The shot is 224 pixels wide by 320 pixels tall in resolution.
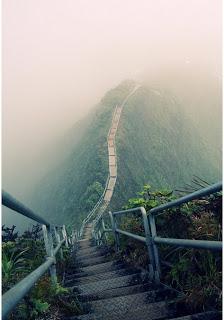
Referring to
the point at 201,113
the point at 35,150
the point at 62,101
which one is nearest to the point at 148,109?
the point at 201,113

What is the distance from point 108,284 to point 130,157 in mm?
48377

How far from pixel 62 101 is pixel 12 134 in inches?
663

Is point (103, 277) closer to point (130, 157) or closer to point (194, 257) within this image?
point (194, 257)

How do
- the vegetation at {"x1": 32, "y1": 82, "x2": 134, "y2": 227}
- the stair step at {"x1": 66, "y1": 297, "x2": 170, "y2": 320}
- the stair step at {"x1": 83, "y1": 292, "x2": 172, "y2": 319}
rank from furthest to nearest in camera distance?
the vegetation at {"x1": 32, "y1": 82, "x2": 134, "y2": 227} < the stair step at {"x1": 83, "y1": 292, "x2": 172, "y2": 319} < the stair step at {"x1": 66, "y1": 297, "x2": 170, "y2": 320}

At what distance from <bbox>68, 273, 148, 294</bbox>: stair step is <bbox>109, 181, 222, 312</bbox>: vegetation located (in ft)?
1.28

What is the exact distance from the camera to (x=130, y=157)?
52594 mm

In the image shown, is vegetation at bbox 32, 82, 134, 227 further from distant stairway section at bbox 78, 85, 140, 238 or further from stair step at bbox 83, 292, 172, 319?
stair step at bbox 83, 292, 172, 319

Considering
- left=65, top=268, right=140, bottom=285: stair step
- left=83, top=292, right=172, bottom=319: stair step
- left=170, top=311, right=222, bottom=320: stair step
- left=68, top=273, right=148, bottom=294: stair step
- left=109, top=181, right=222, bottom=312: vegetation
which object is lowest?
left=65, top=268, right=140, bottom=285: stair step

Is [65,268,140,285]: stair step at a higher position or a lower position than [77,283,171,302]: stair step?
lower

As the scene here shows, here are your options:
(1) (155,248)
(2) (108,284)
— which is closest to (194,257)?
(1) (155,248)

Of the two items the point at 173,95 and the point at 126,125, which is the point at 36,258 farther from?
the point at 173,95

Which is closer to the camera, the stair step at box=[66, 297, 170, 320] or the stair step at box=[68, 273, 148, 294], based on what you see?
the stair step at box=[66, 297, 170, 320]

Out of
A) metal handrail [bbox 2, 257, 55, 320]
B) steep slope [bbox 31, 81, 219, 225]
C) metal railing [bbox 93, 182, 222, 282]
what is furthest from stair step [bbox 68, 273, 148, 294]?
steep slope [bbox 31, 81, 219, 225]

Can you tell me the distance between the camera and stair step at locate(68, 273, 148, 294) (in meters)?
4.20
